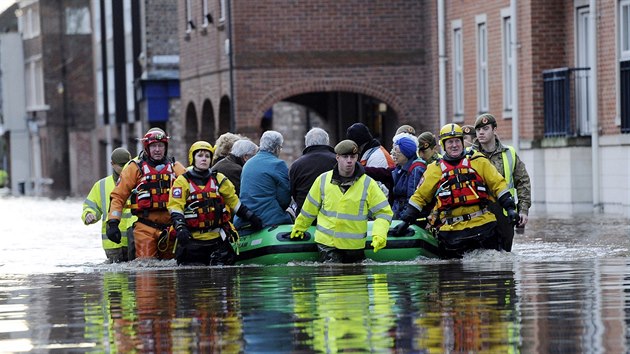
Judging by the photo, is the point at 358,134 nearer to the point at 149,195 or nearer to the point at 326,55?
the point at 149,195

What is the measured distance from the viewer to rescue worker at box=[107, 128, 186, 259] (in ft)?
60.0

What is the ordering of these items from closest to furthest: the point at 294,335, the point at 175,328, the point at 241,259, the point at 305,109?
the point at 294,335
the point at 175,328
the point at 241,259
the point at 305,109

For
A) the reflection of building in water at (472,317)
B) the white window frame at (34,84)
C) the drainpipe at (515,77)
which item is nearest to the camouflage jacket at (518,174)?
the reflection of building in water at (472,317)

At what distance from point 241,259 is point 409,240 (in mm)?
1826

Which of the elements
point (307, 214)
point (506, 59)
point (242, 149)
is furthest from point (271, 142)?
point (506, 59)

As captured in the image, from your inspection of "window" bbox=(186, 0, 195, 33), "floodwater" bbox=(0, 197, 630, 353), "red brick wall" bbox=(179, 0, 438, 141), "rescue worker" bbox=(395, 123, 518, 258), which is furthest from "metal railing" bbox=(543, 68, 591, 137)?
"window" bbox=(186, 0, 195, 33)

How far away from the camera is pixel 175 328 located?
38.2ft

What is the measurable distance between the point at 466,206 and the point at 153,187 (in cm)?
330

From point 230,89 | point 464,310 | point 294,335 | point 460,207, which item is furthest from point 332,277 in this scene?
point 230,89

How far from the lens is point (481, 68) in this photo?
1373 inches

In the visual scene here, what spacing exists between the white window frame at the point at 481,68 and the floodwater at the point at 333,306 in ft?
47.0

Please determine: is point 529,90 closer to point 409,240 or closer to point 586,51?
point 586,51

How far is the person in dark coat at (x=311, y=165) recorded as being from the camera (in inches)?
723

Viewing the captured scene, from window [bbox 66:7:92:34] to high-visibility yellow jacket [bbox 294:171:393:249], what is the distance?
2716 inches
